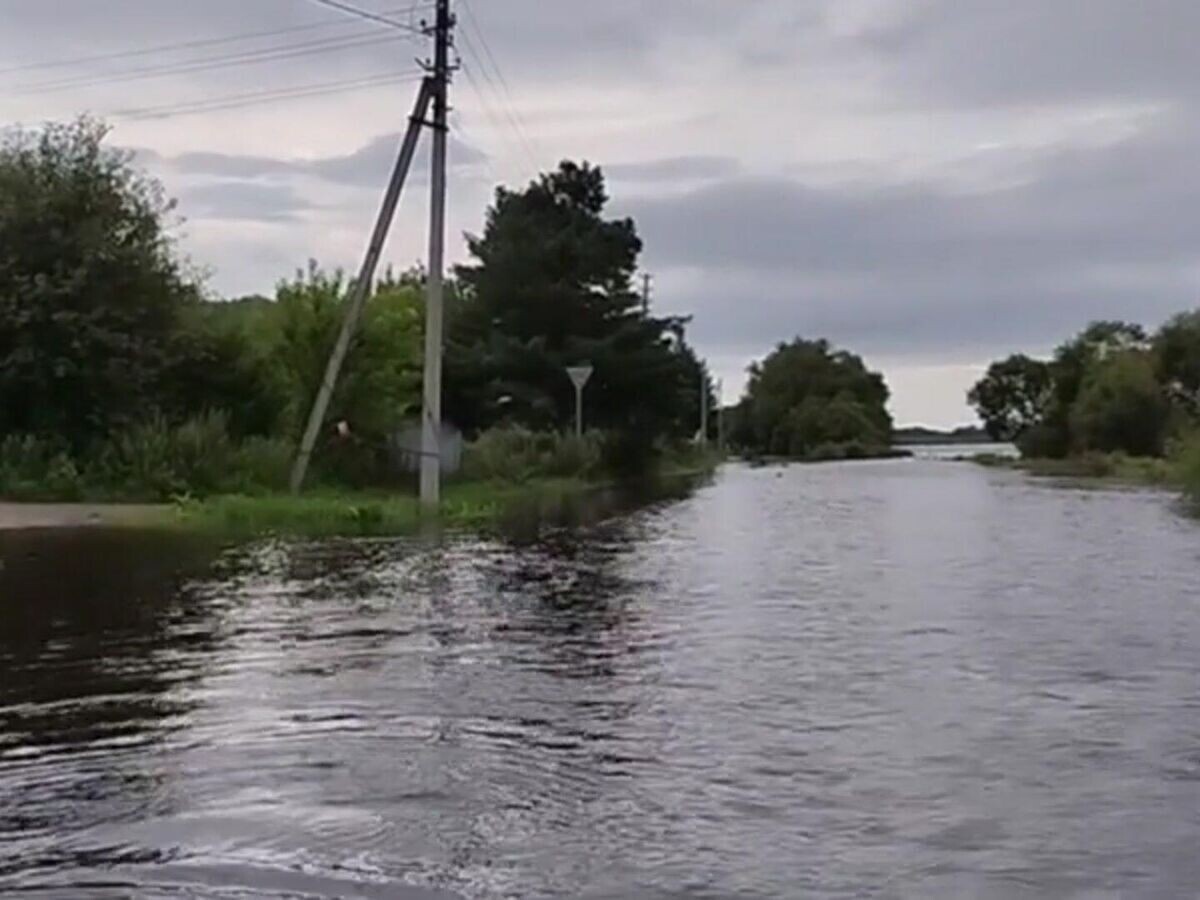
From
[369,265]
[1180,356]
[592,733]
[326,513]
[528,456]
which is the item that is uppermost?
[1180,356]

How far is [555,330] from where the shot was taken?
55094mm

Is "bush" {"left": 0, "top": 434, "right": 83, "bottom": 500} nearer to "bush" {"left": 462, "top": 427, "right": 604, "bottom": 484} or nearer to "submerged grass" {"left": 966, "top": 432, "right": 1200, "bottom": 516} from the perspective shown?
"bush" {"left": 462, "top": 427, "right": 604, "bottom": 484}

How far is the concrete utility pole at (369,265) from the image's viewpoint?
28562mm

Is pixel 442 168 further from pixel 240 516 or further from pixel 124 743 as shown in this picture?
pixel 124 743

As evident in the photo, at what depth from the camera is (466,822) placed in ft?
22.8

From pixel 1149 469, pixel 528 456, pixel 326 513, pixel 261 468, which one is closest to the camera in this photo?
pixel 326 513

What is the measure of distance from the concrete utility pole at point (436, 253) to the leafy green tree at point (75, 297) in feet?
20.3

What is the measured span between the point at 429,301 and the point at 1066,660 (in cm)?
1788

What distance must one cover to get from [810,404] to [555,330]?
270 ft

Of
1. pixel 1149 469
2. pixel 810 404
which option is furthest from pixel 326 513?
pixel 810 404

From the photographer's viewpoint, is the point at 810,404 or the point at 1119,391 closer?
the point at 1119,391

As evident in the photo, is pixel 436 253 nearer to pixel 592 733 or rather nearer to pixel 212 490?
pixel 212 490

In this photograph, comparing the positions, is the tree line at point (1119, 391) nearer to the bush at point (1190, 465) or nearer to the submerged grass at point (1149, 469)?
the submerged grass at point (1149, 469)

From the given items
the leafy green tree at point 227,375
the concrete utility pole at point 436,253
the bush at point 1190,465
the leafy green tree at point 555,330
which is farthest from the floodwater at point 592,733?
the leafy green tree at point 555,330
